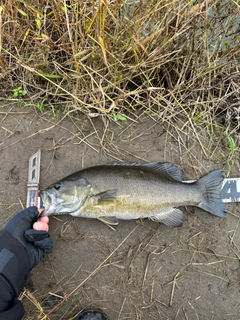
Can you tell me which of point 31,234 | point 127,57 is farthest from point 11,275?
point 127,57

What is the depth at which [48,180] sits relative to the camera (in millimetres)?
3492

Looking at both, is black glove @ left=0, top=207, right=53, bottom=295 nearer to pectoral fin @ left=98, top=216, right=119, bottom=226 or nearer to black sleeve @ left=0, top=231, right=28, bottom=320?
black sleeve @ left=0, top=231, right=28, bottom=320

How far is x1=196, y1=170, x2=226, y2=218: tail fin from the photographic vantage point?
3.34m

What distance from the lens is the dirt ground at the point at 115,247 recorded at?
3391mm

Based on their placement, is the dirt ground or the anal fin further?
the dirt ground

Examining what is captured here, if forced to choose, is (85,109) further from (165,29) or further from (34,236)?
(34,236)

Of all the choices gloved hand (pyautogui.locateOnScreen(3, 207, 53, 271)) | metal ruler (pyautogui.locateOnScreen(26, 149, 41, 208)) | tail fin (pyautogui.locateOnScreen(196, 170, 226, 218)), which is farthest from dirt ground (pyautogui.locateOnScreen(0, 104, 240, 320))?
gloved hand (pyautogui.locateOnScreen(3, 207, 53, 271))

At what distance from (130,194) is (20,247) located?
3.88 ft

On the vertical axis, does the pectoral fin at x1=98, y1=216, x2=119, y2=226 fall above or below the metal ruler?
below

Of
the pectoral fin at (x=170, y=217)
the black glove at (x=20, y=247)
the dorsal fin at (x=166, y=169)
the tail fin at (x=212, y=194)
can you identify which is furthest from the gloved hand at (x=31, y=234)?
the tail fin at (x=212, y=194)

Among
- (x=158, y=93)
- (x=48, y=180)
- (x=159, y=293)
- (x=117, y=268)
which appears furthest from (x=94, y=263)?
(x=158, y=93)

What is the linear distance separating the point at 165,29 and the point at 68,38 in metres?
1.05

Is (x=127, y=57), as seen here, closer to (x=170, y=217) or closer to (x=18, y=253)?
(x=170, y=217)

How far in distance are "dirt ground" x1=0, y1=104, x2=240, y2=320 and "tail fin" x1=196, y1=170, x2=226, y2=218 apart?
0.58ft
